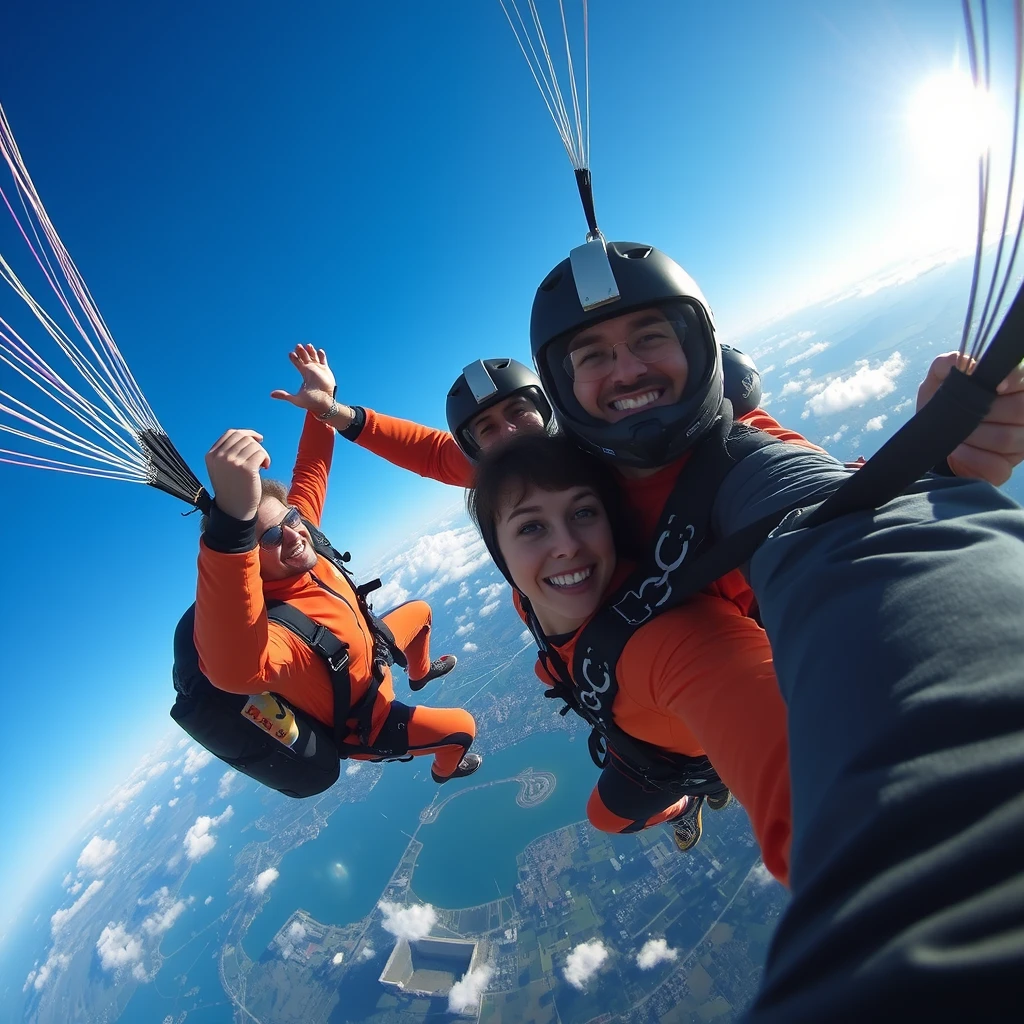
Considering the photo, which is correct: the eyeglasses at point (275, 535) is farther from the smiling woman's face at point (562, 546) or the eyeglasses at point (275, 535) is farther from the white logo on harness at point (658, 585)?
the white logo on harness at point (658, 585)

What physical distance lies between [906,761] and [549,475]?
5.29ft

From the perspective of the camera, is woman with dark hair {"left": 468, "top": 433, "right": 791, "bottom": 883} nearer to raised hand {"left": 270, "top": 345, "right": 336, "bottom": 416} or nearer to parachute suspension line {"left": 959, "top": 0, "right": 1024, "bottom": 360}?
parachute suspension line {"left": 959, "top": 0, "right": 1024, "bottom": 360}

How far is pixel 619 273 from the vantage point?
2102 millimetres

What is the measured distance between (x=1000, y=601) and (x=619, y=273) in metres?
1.87

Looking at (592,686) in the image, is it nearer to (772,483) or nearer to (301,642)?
(772,483)

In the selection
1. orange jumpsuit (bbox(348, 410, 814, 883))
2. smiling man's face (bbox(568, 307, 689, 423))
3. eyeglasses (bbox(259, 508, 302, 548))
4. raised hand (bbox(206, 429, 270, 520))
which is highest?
raised hand (bbox(206, 429, 270, 520))

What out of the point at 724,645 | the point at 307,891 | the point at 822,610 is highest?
the point at 822,610

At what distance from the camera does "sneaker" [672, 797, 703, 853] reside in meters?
4.89

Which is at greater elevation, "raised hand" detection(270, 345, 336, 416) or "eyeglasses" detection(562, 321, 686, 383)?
"raised hand" detection(270, 345, 336, 416)

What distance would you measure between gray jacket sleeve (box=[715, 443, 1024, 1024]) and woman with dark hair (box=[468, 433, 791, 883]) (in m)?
0.33

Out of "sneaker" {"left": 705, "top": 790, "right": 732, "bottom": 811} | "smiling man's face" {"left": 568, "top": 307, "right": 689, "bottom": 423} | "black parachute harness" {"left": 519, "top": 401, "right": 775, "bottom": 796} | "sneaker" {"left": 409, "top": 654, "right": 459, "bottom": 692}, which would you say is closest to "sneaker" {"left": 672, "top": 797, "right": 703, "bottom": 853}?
"sneaker" {"left": 705, "top": 790, "right": 732, "bottom": 811}

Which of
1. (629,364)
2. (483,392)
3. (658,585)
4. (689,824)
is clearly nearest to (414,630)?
(483,392)

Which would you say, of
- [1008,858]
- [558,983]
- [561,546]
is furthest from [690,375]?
[558,983]

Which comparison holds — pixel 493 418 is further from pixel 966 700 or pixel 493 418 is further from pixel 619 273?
pixel 966 700
